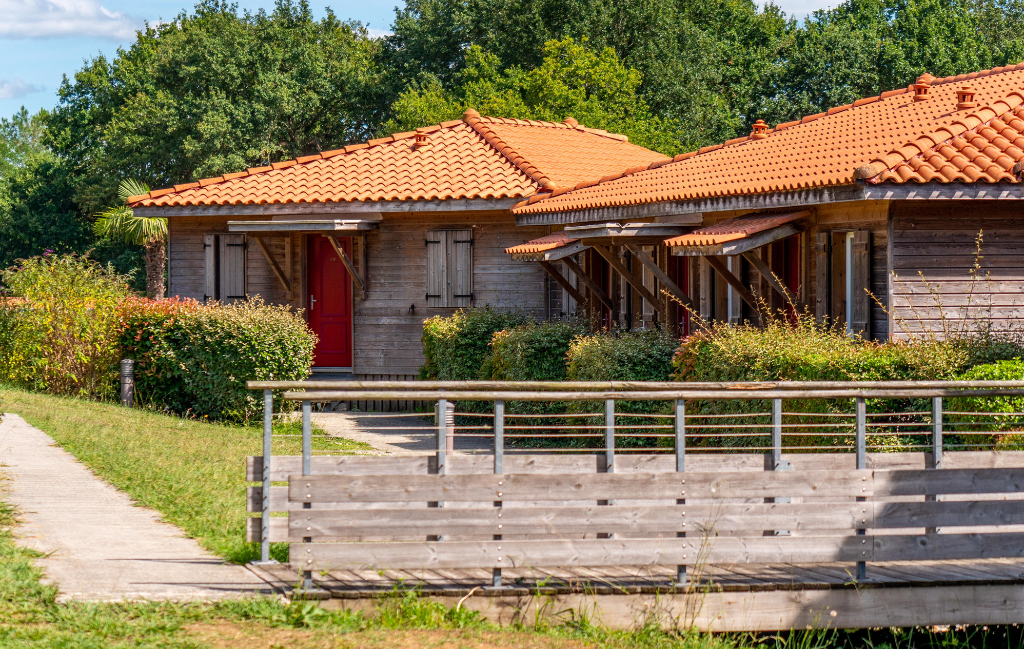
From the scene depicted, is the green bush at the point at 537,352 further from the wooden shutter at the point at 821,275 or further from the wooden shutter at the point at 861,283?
the wooden shutter at the point at 861,283

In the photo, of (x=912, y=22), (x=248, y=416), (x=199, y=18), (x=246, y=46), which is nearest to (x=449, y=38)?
(x=246, y=46)

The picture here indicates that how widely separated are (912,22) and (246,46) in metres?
23.2

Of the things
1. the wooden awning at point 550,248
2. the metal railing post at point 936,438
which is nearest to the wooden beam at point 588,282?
the wooden awning at point 550,248

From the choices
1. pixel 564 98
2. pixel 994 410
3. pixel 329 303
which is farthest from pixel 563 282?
pixel 564 98

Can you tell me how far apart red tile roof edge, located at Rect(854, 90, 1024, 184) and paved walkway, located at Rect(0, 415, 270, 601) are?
26.1 feet

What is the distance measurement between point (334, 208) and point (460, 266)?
7.73 ft

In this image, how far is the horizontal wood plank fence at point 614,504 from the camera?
23.2 feet

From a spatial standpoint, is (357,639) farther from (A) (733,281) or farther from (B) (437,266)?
(B) (437,266)

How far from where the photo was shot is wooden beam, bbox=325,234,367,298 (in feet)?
65.8

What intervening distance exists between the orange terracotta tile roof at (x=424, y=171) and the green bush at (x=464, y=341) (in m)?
2.40

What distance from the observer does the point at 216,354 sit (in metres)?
16.4

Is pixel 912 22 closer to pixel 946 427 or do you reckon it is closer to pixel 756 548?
pixel 946 427

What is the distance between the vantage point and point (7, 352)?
1956cm

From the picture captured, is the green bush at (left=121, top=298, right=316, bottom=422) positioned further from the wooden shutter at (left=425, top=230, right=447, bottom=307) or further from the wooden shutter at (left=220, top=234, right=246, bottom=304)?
the wooden shutter at (left=220, top=234, right=246, bottom=304)
